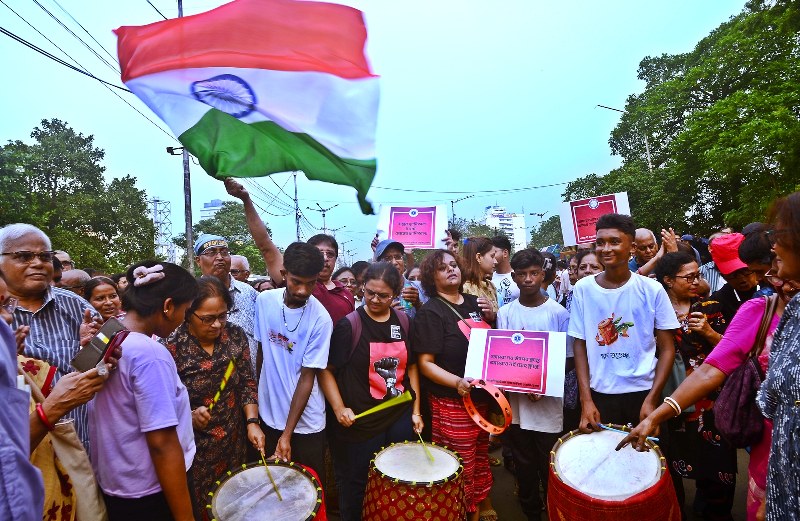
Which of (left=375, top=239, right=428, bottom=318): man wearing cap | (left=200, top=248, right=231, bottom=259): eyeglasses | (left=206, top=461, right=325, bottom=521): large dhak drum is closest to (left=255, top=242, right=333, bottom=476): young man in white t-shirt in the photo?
(left=206, top=461, right=325, bottom=521): large dhak drum

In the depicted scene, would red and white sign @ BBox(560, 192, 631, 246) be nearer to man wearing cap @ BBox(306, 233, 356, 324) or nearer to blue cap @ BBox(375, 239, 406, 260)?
blue cap @ BBox(375, 239, 406, 260)

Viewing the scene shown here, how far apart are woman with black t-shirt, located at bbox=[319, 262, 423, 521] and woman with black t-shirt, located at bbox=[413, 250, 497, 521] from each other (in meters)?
0.18

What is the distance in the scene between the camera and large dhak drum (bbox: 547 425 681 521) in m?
2.23

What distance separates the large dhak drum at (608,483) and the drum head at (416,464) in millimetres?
564

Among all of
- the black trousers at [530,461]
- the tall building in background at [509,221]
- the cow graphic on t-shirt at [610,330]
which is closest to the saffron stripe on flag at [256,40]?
the cow graphic on t-shirt at [610,330]

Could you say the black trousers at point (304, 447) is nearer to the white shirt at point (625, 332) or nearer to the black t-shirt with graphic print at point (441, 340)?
the black t-shirt with graphic print at point (441, 340)

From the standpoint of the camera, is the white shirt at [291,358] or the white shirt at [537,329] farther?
the white shirt at [537,329]

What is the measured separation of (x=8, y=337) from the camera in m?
1.29

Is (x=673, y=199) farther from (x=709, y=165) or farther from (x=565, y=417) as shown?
(x=565, y=417)

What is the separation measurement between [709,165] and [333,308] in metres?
16.6

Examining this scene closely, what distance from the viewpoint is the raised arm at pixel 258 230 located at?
10.5 ft

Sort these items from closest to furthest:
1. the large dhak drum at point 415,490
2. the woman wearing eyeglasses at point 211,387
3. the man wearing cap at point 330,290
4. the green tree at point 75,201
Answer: the large dhak drum at point 415,490 → the woman wearing eyeglasses at point 211,387 → the man wearing cap at point 330,290 → the green tree at point 75,201

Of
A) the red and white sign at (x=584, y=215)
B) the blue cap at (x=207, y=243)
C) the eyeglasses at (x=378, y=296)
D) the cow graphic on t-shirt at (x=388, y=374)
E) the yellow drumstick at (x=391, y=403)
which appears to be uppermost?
the red and white sign at (x=584, y=215)

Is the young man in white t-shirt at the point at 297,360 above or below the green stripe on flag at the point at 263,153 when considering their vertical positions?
below
